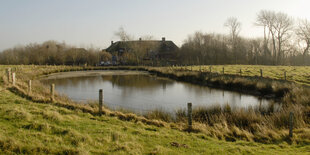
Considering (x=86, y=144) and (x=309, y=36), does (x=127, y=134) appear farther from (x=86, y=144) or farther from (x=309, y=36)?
(x=309, y=36)

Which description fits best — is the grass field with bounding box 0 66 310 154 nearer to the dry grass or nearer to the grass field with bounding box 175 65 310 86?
the dry grass

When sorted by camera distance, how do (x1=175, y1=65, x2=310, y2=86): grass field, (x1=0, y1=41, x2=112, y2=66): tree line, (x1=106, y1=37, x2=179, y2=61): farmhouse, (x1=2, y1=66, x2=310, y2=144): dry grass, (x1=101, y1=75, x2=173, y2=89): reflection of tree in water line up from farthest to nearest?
(x1=106, y1=37, x2=179, y2=61): farmhouse → (x1=0, y1=41, x2=112, y2=66): tree line → (x1=101, y1=75, x2=173, y2=89): reflection of tree in water → (x1=175, y1=65, x2=310, y2=86): grass field → (x1=2, y1=66, x2=310, y2=144): dry grass

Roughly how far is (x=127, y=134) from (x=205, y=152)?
220cm

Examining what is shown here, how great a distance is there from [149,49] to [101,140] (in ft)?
192

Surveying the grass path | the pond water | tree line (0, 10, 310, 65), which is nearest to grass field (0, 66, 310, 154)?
the grass path

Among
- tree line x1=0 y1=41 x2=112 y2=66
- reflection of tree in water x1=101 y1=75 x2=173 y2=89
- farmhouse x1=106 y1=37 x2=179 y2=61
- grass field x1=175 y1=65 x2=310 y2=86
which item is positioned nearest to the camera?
grass field x1=175 y1=65 x2=310 y2=86

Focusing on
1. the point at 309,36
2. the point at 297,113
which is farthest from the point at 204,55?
the point at 297,113

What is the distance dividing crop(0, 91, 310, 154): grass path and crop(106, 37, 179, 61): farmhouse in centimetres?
5083

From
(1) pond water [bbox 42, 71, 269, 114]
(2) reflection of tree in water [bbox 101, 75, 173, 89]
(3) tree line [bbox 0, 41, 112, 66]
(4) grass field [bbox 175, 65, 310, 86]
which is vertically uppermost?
(3) tree line [bbox 0, 41, 112, 66]

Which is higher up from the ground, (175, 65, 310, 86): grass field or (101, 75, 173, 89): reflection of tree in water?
(175, 65, 310, 86): grass field

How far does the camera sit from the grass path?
535 centimetres

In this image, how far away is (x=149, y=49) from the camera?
210ft

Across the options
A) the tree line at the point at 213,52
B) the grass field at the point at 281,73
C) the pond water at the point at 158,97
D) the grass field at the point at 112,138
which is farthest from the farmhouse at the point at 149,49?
the grass field at the point at 112,138

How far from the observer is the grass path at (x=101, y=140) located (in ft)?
17.5
